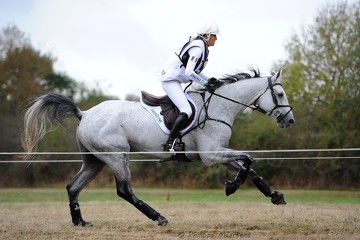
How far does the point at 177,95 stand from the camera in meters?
11.2

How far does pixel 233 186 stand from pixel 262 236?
1295mm

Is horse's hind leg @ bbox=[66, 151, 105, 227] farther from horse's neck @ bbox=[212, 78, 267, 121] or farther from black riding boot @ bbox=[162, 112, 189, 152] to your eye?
horse's neck @ bbox=[212, 78, 267, 121]

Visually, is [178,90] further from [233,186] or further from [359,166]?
[359,166]

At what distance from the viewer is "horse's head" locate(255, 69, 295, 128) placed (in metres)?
11.4

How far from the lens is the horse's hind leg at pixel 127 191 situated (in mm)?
11258

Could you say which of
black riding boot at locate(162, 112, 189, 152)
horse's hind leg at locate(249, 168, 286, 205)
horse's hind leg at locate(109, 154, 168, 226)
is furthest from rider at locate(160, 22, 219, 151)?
horse's hind leg at locate(249, 168, 286, 205)

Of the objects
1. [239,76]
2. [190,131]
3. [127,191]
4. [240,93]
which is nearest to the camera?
[190,131]

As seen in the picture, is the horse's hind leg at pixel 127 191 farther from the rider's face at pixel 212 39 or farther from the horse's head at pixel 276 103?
the horse's head at pixel 276 103

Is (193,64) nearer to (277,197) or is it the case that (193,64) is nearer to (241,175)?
(241,175)

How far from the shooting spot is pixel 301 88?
33.4 meters

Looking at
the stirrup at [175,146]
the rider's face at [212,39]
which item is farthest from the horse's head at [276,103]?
the stirrup at [175,146]

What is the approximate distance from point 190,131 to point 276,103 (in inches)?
67.5

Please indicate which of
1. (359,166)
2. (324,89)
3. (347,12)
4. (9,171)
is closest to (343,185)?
(359,166)

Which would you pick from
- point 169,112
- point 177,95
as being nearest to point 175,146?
point 169,112
